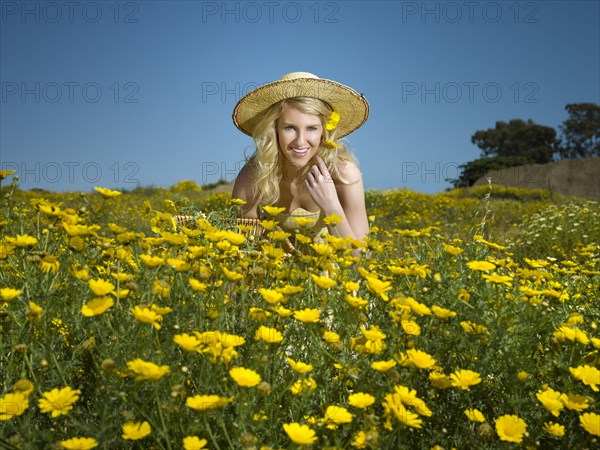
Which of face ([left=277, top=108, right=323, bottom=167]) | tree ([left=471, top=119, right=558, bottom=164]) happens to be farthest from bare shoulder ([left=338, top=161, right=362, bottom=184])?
tree ([left=471, top=119, right=558, bottom=164])

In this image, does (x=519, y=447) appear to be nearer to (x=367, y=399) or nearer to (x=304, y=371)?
(x=367, y=399)

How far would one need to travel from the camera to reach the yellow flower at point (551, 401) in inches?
67.4

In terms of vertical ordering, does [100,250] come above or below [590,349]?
above

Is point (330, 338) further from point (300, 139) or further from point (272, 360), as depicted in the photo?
point (300, 139)

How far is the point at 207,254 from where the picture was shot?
2412mm

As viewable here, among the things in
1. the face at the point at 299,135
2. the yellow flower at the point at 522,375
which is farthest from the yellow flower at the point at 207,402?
the face at the point at 299,135

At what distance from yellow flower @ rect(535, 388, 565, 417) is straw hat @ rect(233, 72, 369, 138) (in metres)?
3.09

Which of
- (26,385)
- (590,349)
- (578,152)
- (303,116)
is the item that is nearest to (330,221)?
(590,349)

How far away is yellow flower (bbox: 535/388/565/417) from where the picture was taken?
5.62ft

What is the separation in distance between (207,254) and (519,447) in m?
1.38

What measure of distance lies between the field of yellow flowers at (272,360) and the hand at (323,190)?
5.42 feet

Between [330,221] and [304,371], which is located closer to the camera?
[304,371]

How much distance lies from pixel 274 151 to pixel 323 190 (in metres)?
0.68

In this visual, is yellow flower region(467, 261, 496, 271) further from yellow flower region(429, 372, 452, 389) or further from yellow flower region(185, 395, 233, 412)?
yellow flower region(185, 395, 233, 412)
